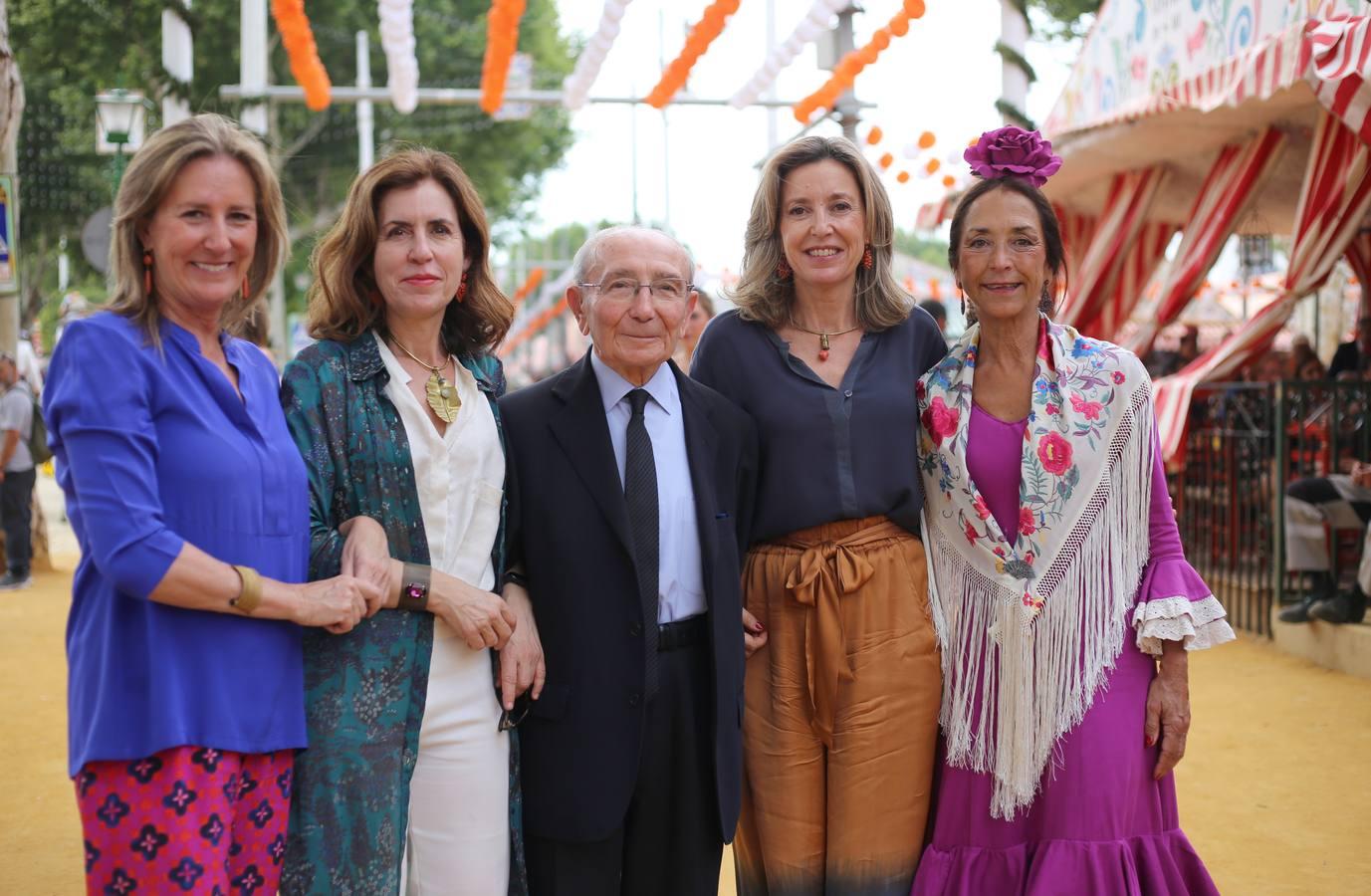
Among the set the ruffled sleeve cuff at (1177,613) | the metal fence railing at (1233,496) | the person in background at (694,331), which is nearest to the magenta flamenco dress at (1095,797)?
the ruffled sleeve cuff at (1177,613)

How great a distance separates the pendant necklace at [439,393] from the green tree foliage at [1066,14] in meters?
20.0

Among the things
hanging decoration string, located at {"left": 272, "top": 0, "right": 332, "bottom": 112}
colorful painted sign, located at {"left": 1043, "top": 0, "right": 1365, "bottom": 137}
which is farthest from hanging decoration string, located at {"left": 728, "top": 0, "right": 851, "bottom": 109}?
hanging decoration string, located at {"left": 272, "top": 0, "right": 332, "bottom": 112}

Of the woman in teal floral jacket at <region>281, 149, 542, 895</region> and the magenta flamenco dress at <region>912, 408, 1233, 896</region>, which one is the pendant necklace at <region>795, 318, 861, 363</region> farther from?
the woman in teal floral jacket at <region>281, 149, 542, 895</region>

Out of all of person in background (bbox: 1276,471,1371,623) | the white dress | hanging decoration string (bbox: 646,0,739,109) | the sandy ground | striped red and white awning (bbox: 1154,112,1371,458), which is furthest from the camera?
hanging decoration string (bbox: 646,0,739,109)

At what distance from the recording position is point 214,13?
22.2 meters

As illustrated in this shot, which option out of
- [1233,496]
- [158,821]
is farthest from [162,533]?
[1233,496]

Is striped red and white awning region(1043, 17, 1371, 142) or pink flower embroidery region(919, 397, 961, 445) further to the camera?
striped red and white awning region(1043, 17, 1371, 142)

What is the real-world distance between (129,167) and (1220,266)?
27535mm

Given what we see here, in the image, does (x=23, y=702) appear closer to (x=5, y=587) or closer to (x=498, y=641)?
(x=5, y=587)

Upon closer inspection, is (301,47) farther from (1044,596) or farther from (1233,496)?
(1044,596)

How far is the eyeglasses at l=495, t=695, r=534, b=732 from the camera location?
8.96 feet

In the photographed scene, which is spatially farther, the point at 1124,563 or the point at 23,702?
the point at 23,702

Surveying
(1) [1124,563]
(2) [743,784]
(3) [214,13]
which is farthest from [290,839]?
(3) [214,13]

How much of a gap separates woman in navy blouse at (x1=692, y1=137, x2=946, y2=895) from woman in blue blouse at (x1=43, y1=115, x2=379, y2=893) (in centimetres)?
114
